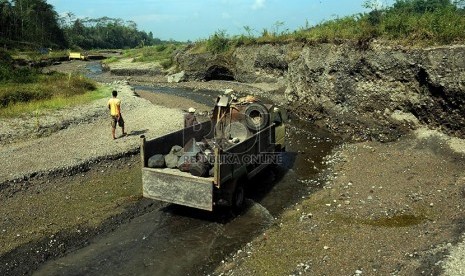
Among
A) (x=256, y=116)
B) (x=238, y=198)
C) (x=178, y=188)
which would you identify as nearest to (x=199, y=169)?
(x=178, y=188)

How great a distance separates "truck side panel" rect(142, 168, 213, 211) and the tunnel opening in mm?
33080

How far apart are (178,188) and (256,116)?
4.77 metres

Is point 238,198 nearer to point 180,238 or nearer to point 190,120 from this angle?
point 180,238

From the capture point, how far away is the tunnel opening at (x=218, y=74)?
42281 mm

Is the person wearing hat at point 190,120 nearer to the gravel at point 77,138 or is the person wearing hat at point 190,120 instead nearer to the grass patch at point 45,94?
the gravel at point 77,138

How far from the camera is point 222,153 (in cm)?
923

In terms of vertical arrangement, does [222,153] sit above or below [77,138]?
above

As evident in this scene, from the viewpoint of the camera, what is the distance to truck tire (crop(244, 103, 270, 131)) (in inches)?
494

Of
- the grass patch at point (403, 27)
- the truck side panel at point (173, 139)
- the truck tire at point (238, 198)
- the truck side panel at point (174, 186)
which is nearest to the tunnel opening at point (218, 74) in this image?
the grass patch at point (403, 27)

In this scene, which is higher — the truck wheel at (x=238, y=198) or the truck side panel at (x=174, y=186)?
the truck side panel at (x=174, y=186)

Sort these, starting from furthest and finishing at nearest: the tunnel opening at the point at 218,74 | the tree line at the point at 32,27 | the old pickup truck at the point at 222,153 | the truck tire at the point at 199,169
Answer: the tree line at the point at 32,27 → the tunnel opening at the point at 218,74 → the truck tire at the point at 199,169 → the old pickup truck at the point at 222,153

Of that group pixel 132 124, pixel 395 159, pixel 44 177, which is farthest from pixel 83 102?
pixel 395 159

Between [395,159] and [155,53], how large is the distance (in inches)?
2286

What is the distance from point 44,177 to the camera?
41.0 feet
